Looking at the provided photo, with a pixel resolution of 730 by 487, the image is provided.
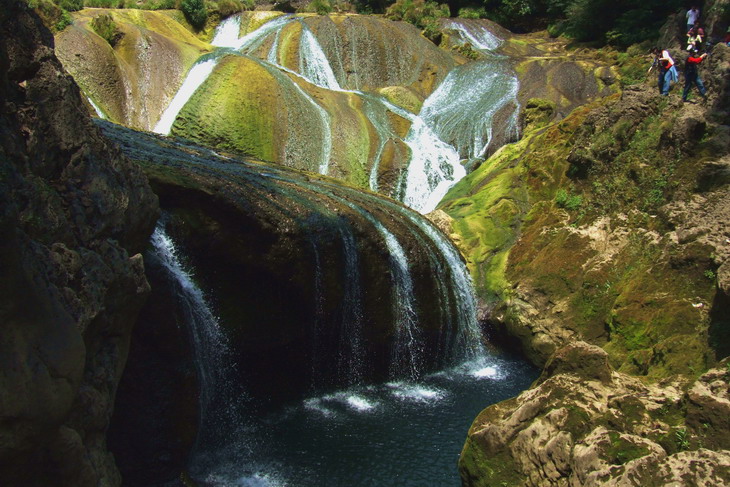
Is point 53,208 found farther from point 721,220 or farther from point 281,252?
point 721,220

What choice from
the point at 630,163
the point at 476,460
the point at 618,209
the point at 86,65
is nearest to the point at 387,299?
the point at 476,460

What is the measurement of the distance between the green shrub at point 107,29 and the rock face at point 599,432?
20.5 meters

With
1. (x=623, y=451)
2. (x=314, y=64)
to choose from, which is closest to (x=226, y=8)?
(x=314, y=64)

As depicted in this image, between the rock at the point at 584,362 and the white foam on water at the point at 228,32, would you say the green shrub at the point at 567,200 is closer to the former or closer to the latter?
the rock at the point at 584,362

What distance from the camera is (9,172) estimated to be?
5.02m

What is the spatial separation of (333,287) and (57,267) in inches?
249

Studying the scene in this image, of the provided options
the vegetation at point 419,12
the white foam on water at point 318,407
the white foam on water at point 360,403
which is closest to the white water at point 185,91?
the white foam on water at point 318,407

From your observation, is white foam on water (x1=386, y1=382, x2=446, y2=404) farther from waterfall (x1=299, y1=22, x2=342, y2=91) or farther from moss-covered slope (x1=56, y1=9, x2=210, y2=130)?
waterfall (x1=299, y1=22, x2=342, y2=91)

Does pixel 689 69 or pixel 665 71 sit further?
pixel 665 71

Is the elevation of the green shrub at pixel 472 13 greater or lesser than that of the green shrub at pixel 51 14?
greater

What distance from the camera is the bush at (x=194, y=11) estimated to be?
29.4 meters

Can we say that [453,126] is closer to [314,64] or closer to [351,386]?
[314,64]

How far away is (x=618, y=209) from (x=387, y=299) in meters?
6.09

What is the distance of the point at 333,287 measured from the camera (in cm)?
1129
